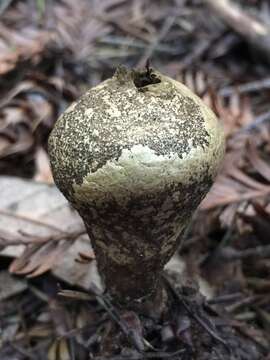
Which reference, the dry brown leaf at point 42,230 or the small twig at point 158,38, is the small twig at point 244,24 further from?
the dry brown leaf at point 42,230

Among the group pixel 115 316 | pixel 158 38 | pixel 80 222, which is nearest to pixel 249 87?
pixel 158 38

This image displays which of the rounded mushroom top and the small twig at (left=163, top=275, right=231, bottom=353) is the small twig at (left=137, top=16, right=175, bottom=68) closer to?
the small twig at (left=163, top=275, right=231, bottom=353)

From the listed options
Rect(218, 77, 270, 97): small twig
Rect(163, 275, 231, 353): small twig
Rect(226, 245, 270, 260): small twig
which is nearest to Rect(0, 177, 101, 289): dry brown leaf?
Rect(163, 275, 231, 353): small twig

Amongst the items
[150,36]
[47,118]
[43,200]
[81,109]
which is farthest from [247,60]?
[81,109]

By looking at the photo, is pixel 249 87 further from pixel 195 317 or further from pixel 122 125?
pixel 122 125

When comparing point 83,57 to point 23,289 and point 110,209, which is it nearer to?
point 23,289
